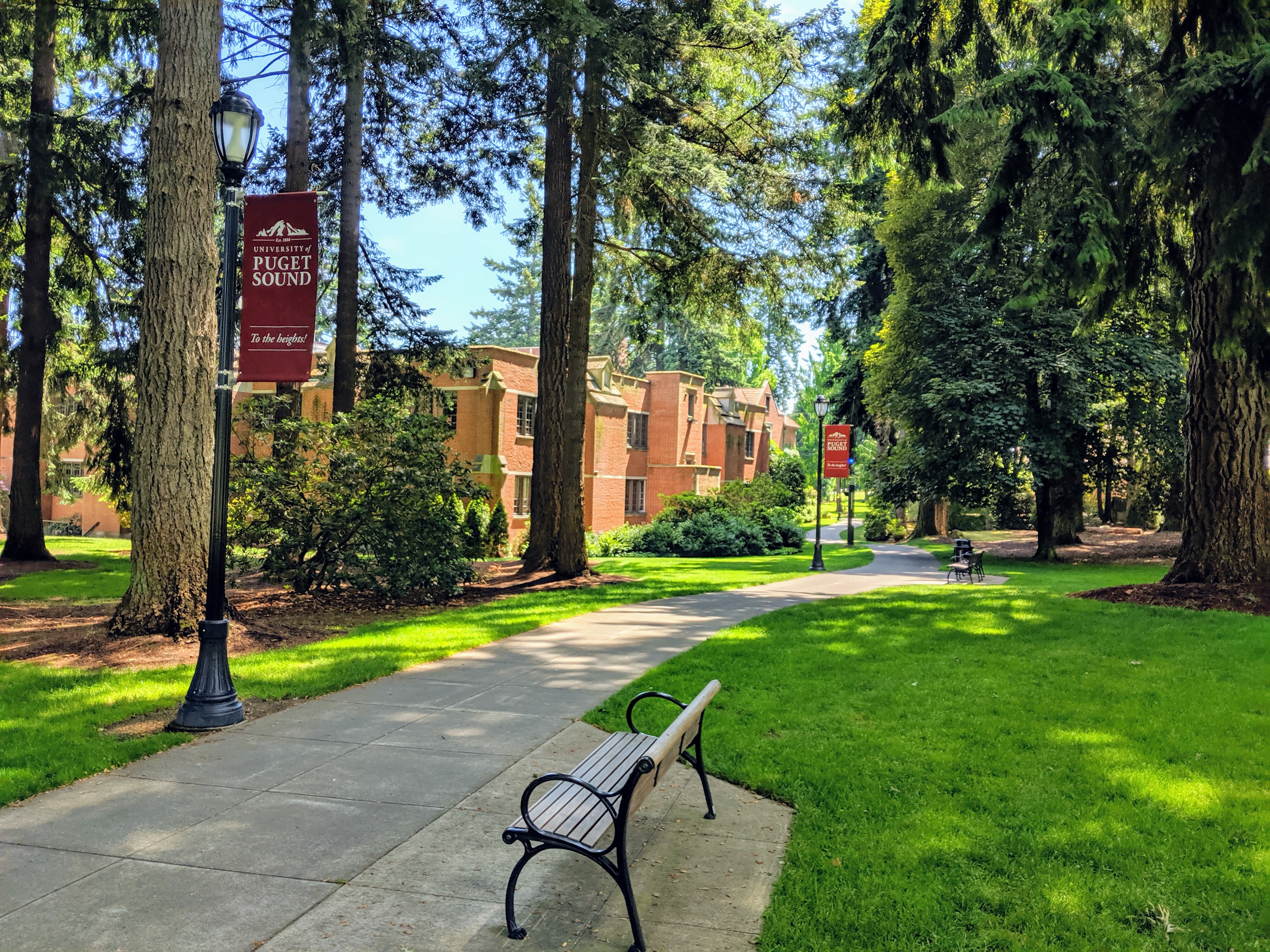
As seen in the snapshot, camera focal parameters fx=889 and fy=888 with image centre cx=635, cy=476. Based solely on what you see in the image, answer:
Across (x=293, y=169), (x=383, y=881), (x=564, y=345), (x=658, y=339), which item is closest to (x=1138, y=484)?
(x=658, y=339)

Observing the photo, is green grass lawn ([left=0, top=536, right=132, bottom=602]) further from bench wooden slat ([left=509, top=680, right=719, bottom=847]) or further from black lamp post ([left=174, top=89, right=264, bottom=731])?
bench wooden slat ([left=509, top=680, right=719, bottom=847])

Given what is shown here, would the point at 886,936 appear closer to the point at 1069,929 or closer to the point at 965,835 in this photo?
the point at 1069,929

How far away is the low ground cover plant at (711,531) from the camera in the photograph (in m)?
29.3

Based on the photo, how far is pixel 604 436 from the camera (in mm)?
38406

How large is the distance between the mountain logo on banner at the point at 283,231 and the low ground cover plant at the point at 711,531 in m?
17.9

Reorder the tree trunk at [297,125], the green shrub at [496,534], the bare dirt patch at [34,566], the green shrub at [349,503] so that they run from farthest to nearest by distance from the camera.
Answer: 1. the green shrub at [496,534]
2. the bare dirt patch at [34,566]
3. the tree trunk at [297,125]
4. the green shrub at [349,503]

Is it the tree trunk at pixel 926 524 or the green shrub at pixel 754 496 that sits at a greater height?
the green shrub at pixel 754 496

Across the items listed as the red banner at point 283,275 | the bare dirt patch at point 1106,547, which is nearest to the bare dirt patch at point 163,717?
the red banner at point 283,275

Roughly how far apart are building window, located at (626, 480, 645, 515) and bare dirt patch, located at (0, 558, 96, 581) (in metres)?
26.1

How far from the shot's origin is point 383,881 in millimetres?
4160

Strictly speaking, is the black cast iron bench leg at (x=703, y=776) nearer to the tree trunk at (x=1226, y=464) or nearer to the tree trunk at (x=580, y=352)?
the tree trunk at (x=1226, y=464)

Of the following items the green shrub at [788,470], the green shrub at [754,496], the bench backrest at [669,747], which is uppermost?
the green shrub at [788,470]

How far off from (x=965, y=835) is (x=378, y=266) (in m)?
19.5

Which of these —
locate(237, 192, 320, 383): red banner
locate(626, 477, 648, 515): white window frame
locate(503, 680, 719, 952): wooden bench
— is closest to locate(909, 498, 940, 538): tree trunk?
locate(626, 477, 648, 515): white window frame
